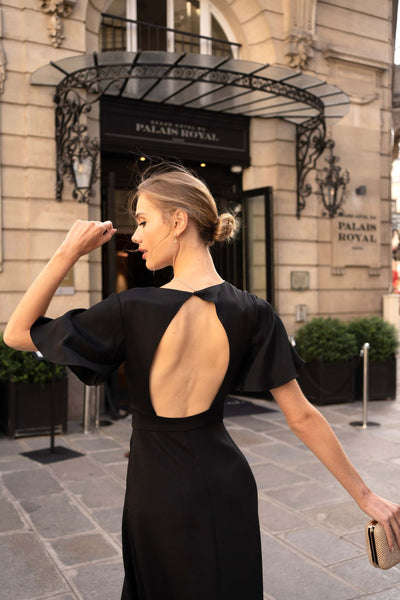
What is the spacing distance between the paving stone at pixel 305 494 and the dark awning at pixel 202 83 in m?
5.02

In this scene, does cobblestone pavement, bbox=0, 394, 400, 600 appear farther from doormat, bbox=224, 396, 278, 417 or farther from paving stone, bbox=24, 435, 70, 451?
doormat, bbox=224, 396, 278, 417

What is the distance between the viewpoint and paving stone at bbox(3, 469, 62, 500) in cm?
508

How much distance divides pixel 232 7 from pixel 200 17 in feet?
1.84

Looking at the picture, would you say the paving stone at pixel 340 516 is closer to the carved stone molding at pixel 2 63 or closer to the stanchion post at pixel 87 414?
the stanchion post at pixel 87 414

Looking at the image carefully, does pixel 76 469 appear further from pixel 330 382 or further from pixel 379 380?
pixel 379 380

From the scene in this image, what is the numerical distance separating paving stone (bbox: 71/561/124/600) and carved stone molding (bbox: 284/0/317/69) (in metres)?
8.45

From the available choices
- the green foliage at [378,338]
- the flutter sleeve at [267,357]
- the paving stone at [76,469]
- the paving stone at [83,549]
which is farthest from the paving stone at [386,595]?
the green foliage at [378,338]

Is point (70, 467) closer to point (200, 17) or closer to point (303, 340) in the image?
point (303, 340)

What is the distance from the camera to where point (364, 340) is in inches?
369

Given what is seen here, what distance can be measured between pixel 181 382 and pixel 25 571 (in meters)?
2.50

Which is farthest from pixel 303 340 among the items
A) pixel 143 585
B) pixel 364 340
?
pixel 143 585

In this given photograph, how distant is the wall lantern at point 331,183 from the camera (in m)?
10.0

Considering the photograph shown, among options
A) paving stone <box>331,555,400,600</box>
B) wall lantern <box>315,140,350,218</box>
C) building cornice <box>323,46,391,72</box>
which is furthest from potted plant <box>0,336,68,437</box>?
building cornice <box>323,46,391,72</box>

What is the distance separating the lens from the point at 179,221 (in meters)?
1.84
